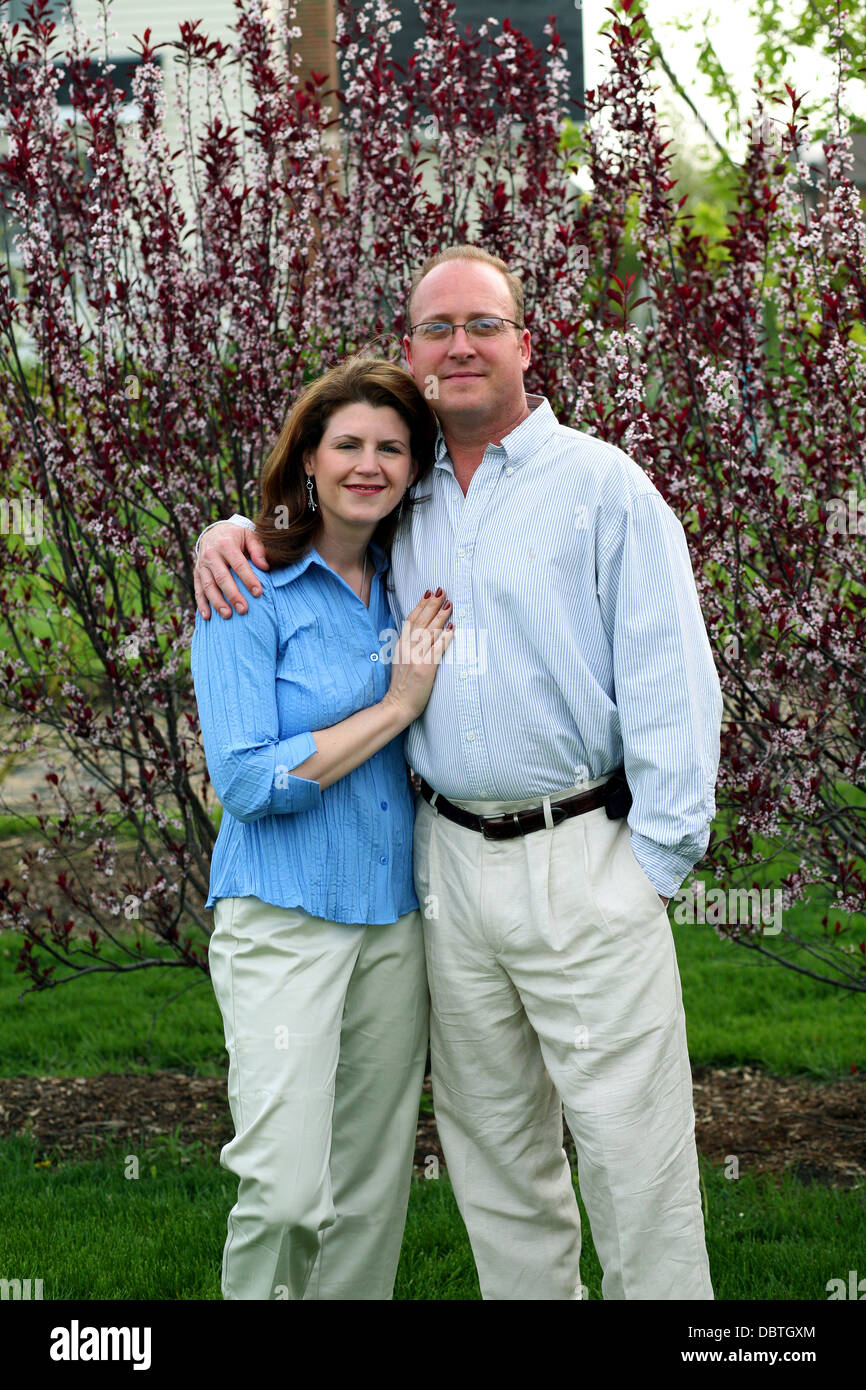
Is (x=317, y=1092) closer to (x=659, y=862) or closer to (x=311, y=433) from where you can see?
(x=659, y=862)

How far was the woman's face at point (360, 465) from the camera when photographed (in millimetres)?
3086

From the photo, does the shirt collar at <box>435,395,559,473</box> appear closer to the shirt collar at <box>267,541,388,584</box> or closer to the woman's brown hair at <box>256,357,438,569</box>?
the woman's brown hair at <box>256,357,438,569</box>

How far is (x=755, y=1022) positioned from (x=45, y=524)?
138 inches

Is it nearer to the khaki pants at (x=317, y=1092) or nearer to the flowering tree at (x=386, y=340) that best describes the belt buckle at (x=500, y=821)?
the khaki pants at (x=317, y=1092)

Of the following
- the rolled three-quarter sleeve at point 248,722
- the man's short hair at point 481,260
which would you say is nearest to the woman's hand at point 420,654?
the rolled three-quarter sleeve at point 248,722

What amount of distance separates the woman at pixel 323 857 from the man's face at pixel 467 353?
0.10 metres

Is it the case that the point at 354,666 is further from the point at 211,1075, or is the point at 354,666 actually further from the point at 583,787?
the point at 211,1075

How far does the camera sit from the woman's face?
3.09 m


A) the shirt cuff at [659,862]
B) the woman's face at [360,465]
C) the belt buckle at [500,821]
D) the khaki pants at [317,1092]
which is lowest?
the khaki pants at [317,1092]

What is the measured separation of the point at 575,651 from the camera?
2.98 meters

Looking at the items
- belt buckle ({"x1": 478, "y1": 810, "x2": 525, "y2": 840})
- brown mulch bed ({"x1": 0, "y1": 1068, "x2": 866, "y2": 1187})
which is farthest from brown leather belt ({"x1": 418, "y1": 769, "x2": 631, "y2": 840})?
brown mulch bed ({"x1": 0, "y1": 1068, "x2": 866, "y2": 1187})

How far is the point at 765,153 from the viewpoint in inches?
176

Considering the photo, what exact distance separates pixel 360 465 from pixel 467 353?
1.17 feet

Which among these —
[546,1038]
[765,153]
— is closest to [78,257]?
[765,153]
